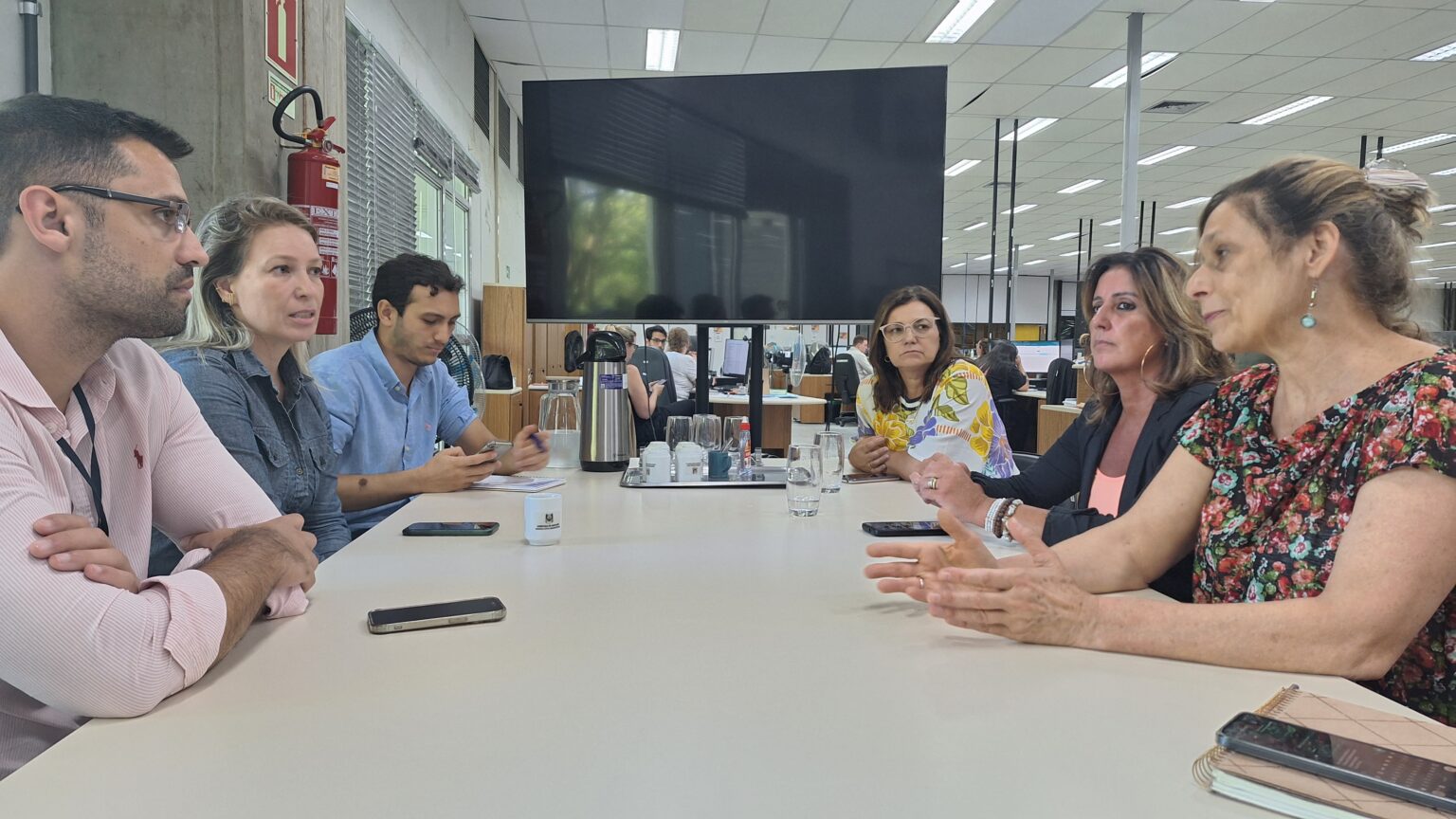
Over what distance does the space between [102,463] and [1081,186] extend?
39.1 ft

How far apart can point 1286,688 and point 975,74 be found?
22.6 ft

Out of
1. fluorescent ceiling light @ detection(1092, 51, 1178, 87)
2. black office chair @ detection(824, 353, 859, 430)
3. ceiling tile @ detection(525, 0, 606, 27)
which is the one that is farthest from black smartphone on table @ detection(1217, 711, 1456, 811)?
black office chair @ detection(824, 353, 859, 430)

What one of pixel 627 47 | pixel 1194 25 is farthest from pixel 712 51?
pixel 1194 25

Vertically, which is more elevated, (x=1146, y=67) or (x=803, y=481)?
(x=1146, y=67)

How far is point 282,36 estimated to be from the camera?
2.77 m

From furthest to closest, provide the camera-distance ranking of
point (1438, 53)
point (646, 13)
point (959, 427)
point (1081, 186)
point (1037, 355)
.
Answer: point (1081, 186) → point (1037, 355) → point (1438, 53) → point (646, 13) → point (959, 427)

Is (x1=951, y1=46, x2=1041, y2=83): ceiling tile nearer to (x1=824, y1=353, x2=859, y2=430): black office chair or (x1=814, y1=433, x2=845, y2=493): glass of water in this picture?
(x1=824, y1=353, x2=859, y2=430): black office chair

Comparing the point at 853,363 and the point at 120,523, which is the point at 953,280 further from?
the point at 120,523

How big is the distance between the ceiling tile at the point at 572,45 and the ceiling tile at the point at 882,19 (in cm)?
169

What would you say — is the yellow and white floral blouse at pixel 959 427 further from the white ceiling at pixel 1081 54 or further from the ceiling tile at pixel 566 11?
the ceiling tile at pixel 566 11

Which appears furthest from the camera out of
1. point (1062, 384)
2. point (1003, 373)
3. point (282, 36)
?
point (1003, 373)

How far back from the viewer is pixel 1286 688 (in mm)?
904

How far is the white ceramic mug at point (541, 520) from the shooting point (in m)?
1.55

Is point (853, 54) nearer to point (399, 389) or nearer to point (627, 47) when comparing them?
point (627, 47)
